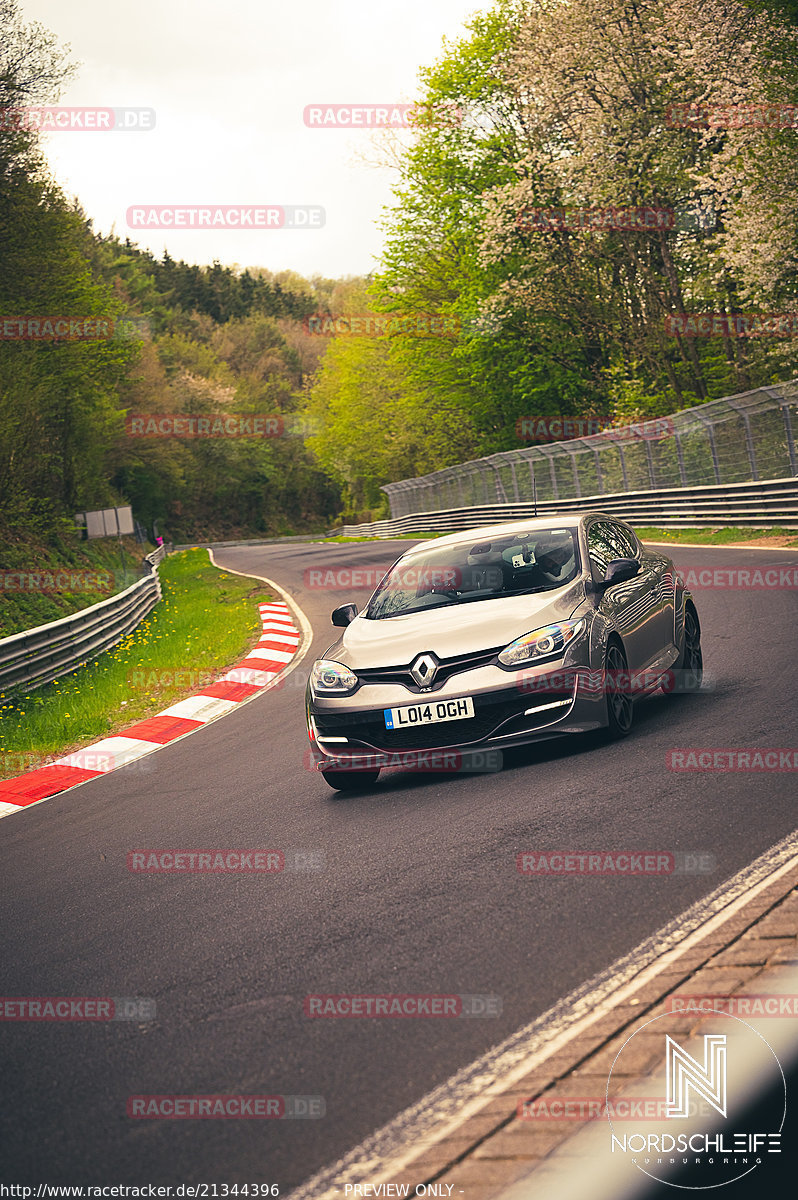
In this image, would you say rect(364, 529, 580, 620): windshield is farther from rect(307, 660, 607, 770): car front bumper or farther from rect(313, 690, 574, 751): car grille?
rect(313, 690, 574, 751): car grille

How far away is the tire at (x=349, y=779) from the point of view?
7.20 m

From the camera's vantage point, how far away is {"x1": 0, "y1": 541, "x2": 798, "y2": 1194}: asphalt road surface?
10.4 feet

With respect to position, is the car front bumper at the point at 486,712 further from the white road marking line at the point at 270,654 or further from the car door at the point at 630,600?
the white road marking line at the point at 270,654

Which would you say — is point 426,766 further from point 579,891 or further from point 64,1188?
point 64,1188

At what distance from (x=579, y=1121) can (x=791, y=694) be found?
5389 millimetres

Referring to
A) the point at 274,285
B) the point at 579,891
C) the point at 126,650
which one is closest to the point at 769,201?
the point at 126,650

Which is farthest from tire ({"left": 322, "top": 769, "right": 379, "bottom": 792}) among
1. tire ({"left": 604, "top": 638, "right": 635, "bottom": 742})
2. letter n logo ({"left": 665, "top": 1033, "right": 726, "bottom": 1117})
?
letter n logo ({"left": 665, "top": 1033, "right": 726, "bottom": 1117})

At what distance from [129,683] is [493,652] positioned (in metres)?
9.07

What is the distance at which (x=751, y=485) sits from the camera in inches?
853

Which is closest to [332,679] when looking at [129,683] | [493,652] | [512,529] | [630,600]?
[493,652]

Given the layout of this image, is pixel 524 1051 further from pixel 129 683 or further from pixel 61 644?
pixel 61 644

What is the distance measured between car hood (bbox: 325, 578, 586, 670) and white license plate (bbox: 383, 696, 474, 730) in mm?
313

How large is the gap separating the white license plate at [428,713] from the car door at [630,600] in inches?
52.2

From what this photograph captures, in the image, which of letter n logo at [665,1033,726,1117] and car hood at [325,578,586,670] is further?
car hood at [325,578,586,670]
